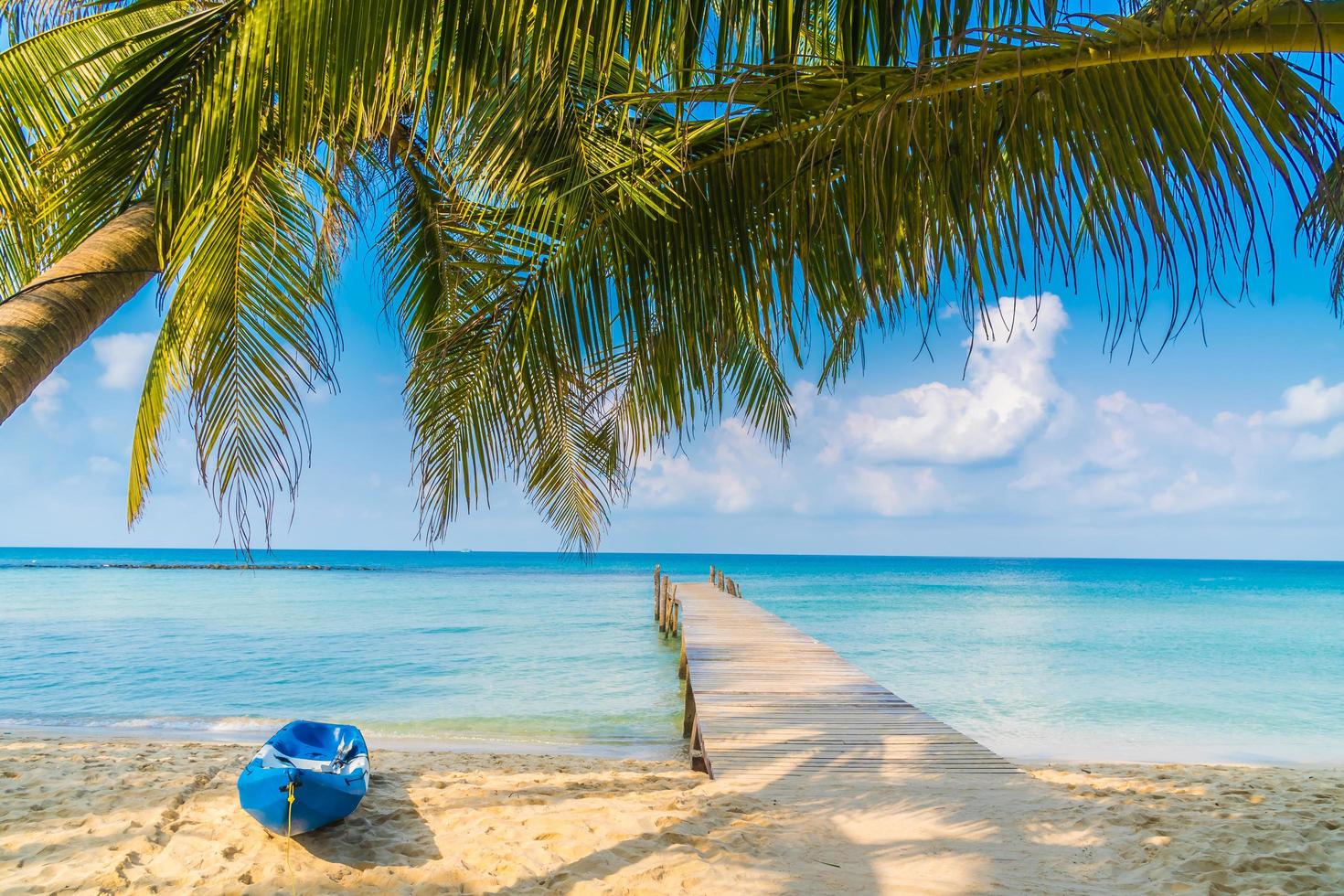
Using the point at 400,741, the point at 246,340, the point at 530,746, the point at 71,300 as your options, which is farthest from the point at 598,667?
the point at 71,300

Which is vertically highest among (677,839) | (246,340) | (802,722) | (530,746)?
(246,340)

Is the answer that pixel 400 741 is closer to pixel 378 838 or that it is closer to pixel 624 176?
pixel 378 838

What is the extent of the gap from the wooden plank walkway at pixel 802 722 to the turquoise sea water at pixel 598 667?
1604 mm

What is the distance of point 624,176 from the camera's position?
230 centimetres

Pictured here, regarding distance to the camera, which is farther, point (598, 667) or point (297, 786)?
point (598, 667)

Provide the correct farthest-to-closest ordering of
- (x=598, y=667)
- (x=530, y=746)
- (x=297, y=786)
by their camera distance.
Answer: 1. (x=598, y=667)
2. (x=530, y=746)
3. (x=297, y=786)

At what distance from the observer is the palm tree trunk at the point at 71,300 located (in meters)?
1.60

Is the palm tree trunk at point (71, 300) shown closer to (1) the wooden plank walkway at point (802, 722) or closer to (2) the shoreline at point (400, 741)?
(1) the wooden plank walkway at point (802, 722)

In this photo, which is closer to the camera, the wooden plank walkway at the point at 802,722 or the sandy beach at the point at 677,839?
the sandy beach at the point at 677,839

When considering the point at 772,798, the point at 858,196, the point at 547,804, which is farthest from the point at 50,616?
the point at 858,196

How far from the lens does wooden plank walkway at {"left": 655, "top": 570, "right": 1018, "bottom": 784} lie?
522 centimetres

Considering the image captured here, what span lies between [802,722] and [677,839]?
88.1 inches

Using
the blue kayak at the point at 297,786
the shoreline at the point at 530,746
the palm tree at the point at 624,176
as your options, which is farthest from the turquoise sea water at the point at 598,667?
the palm tree at the point at 624,176

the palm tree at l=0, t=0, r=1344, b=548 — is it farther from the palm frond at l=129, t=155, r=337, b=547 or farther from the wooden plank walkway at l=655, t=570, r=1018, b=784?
the wooden plank walkway at l=655, t=570, r=1018, b=784
